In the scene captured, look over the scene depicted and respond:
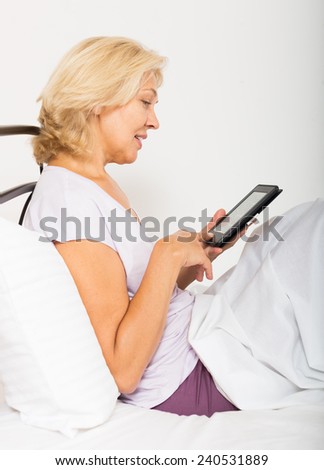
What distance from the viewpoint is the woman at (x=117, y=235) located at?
1.09 metres

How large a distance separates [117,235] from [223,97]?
46.1 inches

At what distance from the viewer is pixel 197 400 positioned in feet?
3.83

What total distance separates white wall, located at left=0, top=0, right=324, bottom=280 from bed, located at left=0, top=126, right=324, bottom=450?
1.12 metres

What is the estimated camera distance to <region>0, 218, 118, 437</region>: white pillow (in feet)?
3.18

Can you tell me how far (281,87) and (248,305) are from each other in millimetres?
1229

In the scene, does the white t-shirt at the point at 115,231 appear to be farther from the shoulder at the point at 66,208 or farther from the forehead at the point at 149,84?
the forehead at the point at 149,84

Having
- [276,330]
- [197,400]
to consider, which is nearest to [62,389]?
[197,400]

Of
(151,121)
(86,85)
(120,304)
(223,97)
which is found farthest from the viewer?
(223,97)

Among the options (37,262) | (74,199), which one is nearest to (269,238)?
(74,199)

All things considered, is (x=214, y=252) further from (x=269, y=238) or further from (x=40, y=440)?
(x=40, y=440)

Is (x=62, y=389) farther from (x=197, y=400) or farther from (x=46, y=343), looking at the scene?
(x=197, y=400)

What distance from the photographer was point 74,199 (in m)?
1.16

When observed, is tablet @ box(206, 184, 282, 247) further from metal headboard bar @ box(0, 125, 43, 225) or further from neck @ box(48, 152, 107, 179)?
metal headboard bar @ box(0, 125, 43, 225)

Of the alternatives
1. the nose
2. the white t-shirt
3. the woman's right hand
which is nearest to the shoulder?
the white t-shirt
